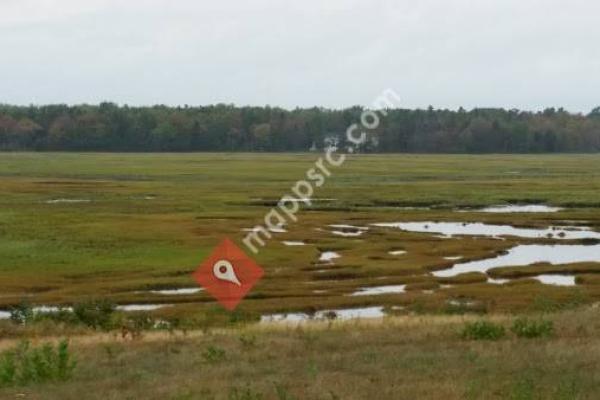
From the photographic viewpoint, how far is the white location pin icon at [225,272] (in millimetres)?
36875

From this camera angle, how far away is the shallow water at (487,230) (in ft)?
171

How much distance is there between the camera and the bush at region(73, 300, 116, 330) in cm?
2380

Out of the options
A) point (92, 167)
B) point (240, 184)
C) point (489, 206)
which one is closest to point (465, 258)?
point (489, 206)

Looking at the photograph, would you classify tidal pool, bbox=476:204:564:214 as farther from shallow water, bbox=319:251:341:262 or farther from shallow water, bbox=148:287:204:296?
shallow water, bbox=148:287:204:296

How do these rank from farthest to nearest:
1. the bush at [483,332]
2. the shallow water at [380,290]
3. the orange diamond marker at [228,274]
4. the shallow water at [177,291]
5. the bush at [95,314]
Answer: the shallow water at [380,290]
the shallow water at [177,291]
the orange diamond marker at [228,274]
the bush at [95,314]
the bush at [483,332]

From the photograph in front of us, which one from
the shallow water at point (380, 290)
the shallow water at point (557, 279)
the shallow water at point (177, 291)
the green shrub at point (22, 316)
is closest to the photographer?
the green shrub at point (22, 316)

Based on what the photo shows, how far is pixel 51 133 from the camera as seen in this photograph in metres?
190

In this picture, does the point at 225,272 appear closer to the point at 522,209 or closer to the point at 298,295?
the point at 298,295

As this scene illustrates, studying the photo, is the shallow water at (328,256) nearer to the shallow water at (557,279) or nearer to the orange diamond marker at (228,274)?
the orange diamond marker at (228,274)

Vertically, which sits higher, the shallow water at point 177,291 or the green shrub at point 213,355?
the green shrub at point 213,355

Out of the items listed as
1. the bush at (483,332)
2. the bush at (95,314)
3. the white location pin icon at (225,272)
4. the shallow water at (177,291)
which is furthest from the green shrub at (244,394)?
the white location pin icon at (225,272)

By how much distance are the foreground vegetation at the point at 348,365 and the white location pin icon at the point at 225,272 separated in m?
18.7

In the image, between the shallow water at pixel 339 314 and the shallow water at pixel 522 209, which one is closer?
the shallow water at pixel 339 314

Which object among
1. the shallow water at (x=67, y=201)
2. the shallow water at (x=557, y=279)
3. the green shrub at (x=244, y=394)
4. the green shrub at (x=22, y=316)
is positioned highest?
the green shrub at (x=244, y=394)
